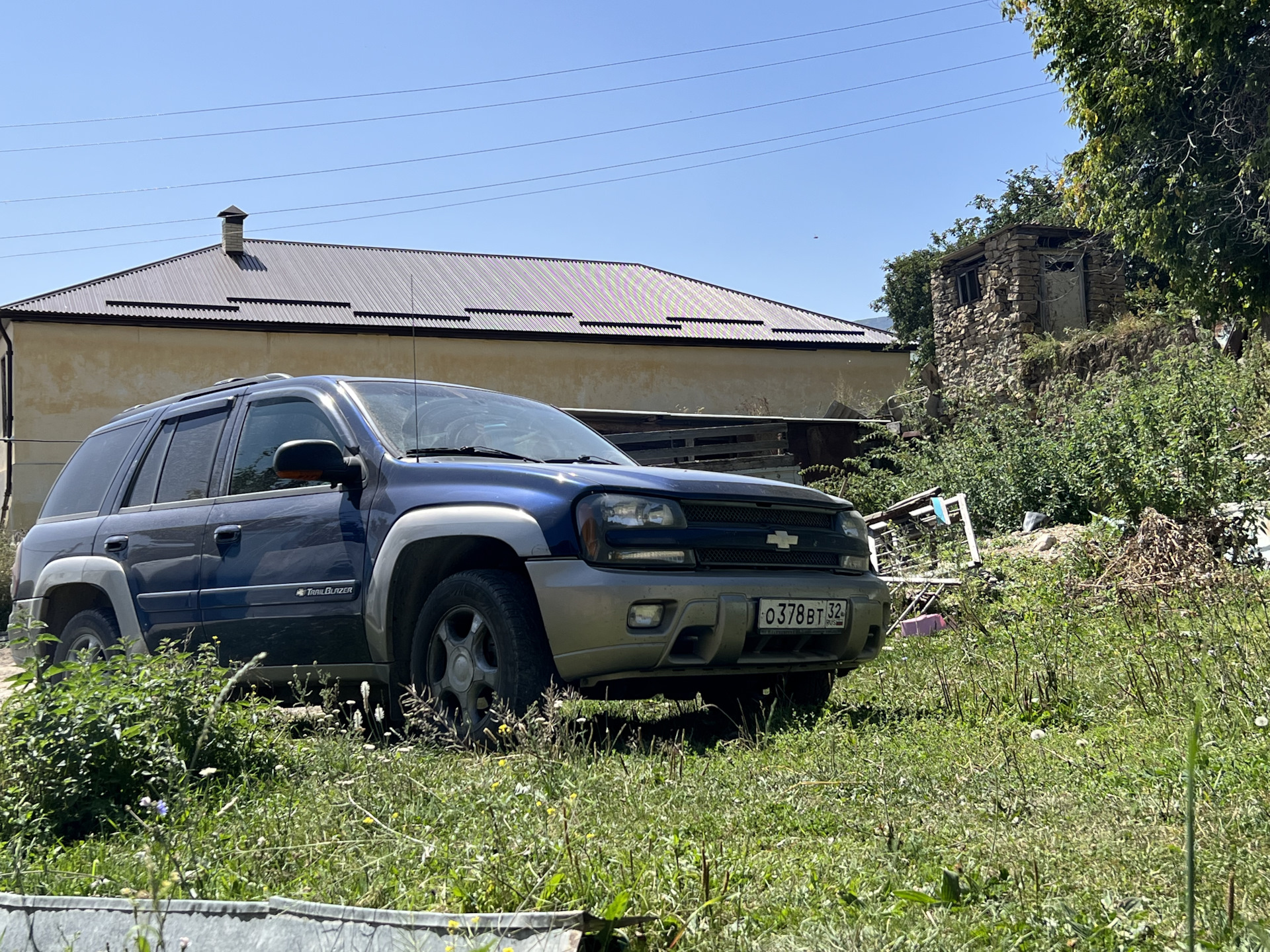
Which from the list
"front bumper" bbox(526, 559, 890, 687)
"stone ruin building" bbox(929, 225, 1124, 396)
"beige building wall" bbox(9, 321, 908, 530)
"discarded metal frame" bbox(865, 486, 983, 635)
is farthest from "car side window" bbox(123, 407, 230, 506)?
"stone ruin building" bbox(929, 225, 1124, 396)

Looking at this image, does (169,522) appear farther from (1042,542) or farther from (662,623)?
(1042,542)

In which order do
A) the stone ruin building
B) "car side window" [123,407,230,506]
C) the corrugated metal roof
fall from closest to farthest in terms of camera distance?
"car side window" [123,407,230,506] < the corrugated metal roof < the stone ruin building

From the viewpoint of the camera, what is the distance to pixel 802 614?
15.5ft

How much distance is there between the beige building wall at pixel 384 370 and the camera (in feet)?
72.3

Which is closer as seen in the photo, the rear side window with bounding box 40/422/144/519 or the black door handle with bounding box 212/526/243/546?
the black door handle with bounding box 212/526/243/546

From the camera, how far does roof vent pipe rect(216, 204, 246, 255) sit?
2716 centimetres

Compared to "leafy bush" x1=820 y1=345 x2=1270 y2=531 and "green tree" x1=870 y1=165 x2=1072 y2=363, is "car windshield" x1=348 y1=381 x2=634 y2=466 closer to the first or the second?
"leafy bush" x1=820 y1=345 x2=1270 y2=531

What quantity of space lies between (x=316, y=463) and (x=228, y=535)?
0.77 m

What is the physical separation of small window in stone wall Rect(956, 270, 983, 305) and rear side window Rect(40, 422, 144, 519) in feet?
81.5

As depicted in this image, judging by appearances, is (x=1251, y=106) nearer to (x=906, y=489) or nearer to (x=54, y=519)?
(x=906, y=489)

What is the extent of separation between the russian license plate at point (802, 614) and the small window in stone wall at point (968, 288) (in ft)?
82.3

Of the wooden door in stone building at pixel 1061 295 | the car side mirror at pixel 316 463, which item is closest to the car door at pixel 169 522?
the car side mirror at pixel 316 463

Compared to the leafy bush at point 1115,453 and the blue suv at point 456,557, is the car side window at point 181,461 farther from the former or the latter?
the leafy bush at point 1115,453

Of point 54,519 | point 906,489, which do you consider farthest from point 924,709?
point 906,489
